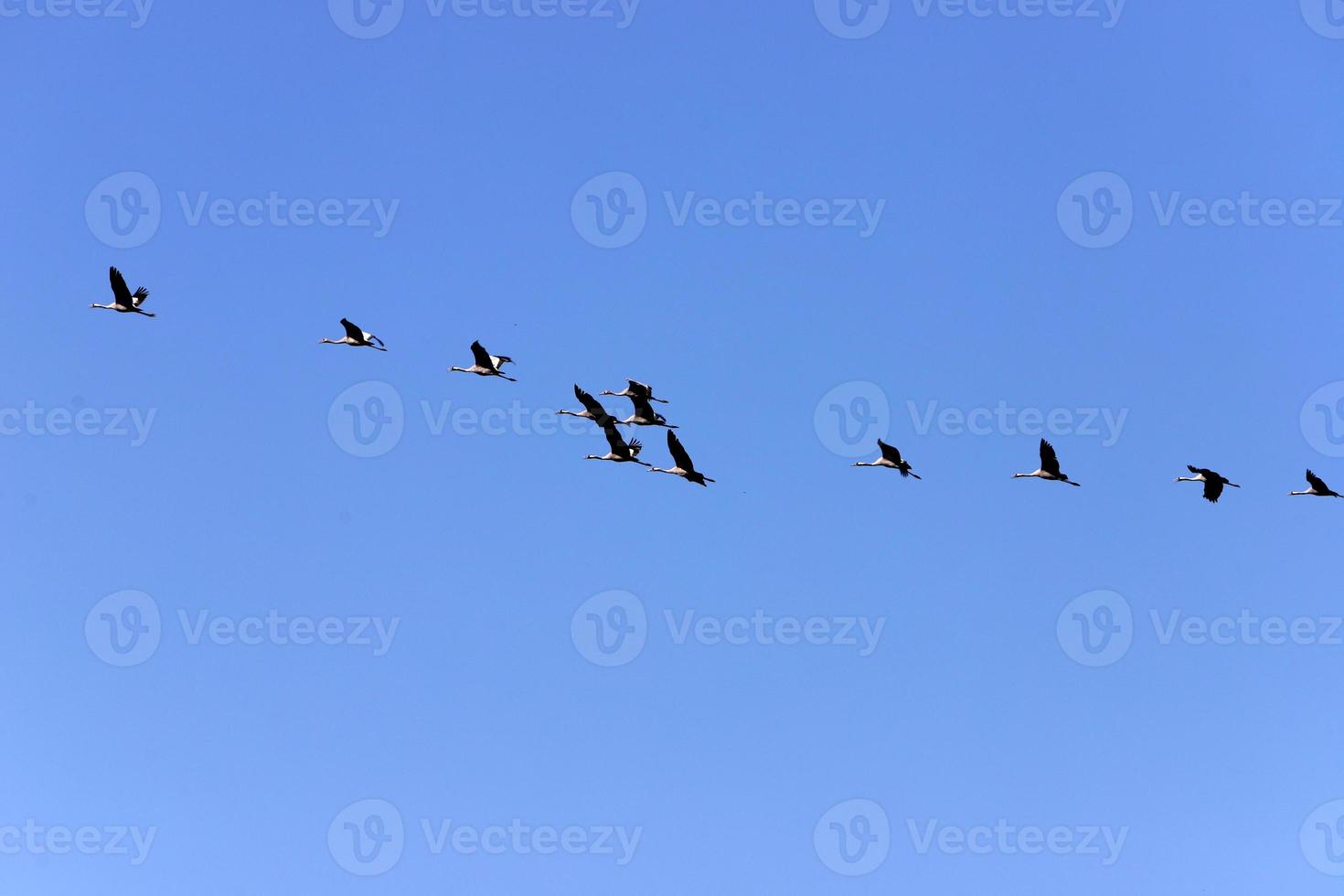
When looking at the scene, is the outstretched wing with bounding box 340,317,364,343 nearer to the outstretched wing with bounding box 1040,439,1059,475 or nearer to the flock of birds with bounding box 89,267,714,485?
the flock of birds with bounding box 89,267,714,485

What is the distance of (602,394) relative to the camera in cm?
5453

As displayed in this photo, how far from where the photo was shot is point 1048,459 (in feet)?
175

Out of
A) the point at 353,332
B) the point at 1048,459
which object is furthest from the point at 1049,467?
the point at 353,332

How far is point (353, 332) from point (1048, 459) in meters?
23.7

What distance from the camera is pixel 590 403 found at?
2028 inches

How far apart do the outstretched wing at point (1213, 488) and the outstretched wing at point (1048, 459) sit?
4.79 metres

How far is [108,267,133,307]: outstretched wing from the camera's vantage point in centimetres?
5525

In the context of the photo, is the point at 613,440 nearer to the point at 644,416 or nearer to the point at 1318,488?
the point at 644,416

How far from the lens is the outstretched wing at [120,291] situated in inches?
2175

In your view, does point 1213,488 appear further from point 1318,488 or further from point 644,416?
point 644,416

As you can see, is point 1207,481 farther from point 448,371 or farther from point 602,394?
point 448,371

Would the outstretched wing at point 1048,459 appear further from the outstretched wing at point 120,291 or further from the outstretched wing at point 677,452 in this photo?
the outstretched wing at point 120,291

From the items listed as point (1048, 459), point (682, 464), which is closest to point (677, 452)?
point (682, 464)

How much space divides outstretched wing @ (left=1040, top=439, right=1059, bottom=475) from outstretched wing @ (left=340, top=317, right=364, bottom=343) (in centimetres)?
2317
